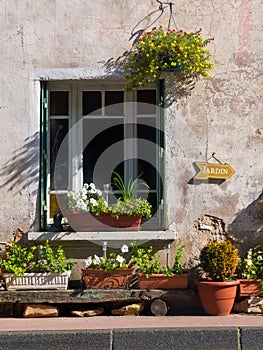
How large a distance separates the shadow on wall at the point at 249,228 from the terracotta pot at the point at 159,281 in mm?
757

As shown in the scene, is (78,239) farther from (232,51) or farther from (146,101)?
(232,51)

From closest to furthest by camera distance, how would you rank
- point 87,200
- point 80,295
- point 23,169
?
point 80,295 < point 87,200 < point 23,169

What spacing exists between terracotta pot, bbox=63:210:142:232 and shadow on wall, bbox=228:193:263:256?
3.52ft

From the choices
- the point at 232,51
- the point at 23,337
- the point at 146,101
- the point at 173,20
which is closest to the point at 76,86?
the point at 146,101

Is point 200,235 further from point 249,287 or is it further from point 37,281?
point 37,281

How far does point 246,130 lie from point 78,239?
219 centimetres

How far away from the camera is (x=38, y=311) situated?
7039mm

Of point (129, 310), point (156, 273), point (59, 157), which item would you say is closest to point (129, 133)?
point (59, 157)

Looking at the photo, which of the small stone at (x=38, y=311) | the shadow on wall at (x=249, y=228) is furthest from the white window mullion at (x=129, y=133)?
the small stone at (x=38, y=311)

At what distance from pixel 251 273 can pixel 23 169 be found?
2.71 meters

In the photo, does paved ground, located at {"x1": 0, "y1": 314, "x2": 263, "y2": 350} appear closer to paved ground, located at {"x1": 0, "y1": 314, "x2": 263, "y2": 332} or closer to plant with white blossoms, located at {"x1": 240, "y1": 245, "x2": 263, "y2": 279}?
paved ground, located at {"x1": 0, "y1": 314, "x2": 263, "y2": 332}

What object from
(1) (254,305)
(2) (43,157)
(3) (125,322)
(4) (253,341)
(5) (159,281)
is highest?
(2) (43,157)

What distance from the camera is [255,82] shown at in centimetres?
745

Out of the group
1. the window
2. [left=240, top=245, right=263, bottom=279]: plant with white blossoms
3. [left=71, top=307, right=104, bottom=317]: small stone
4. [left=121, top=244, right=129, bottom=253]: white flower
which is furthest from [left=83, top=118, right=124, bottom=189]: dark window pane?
[left=240, top=245, right=263, bottom=279]: plant with white blossoms
